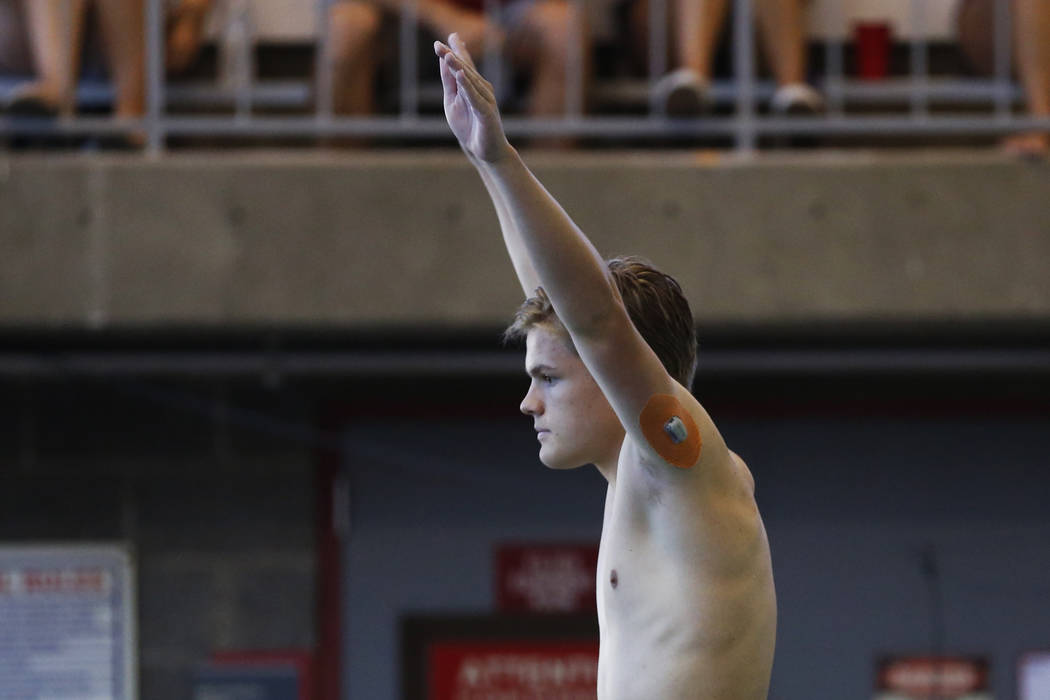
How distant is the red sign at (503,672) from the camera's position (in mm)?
5449

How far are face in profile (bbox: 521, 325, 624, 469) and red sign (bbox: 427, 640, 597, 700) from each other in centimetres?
331

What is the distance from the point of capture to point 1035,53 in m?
4.73

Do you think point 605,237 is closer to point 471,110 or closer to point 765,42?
point 765,42

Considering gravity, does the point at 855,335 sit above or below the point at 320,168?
below

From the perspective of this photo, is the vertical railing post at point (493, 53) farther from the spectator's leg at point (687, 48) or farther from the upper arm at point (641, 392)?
the upper arm at point (641, 392)

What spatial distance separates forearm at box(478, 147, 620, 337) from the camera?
1.92 meters

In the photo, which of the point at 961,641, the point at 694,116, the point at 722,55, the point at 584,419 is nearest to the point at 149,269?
the point at 694,116

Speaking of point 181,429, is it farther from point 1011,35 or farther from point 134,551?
point 1011,35

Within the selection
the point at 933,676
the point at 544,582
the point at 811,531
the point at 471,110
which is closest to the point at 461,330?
the point at 544,582

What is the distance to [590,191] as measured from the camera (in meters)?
4.47

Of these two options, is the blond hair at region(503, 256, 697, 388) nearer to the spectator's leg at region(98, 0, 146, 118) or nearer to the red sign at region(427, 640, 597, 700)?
the spectator's leg at region(98, 0, 146, 118)

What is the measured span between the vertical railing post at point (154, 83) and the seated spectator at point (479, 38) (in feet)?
1.62

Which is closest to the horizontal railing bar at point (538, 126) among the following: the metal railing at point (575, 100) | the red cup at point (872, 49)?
the metal railing at point (575, 100)

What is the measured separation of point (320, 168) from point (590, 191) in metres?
0.73
